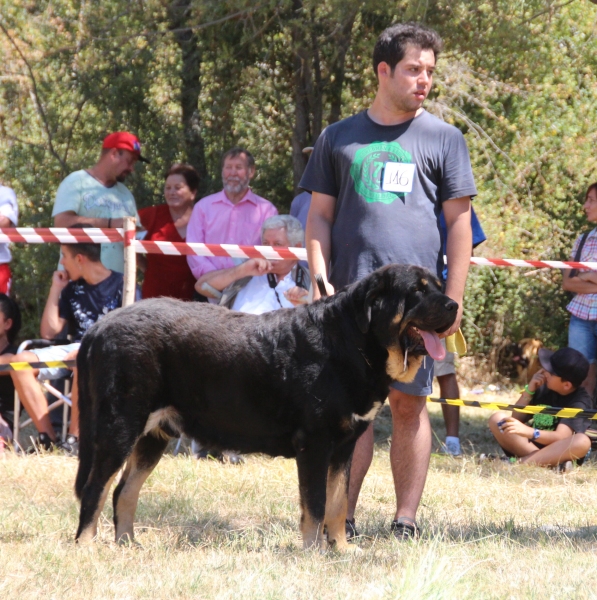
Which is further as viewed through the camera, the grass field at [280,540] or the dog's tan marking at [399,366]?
the dog's tan marking at [399,366]

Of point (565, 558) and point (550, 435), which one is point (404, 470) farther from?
point (550, 435)

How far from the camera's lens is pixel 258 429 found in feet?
13.5

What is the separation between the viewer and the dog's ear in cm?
394

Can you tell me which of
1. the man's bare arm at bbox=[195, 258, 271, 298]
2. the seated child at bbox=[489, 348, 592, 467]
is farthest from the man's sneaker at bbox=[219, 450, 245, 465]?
the seated child at bbox=[489, 348, 592, 467]

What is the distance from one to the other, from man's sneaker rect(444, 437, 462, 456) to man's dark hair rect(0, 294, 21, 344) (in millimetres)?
3756

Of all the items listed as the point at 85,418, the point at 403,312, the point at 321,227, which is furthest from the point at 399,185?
the point at 85,418

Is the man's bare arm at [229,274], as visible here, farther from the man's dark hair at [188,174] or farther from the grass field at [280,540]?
the grass field at [280,540]

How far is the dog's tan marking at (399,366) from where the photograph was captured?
13.1ft

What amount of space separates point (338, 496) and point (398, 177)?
5.14 ft

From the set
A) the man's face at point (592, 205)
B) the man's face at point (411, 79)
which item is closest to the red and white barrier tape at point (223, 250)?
the man's face at point (411, 79)

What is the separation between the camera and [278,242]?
22.6 feet

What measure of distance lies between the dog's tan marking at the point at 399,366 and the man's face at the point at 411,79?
1241 mm

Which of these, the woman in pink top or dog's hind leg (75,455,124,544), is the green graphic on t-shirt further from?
the woman in pink top

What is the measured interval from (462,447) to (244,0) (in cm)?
451
